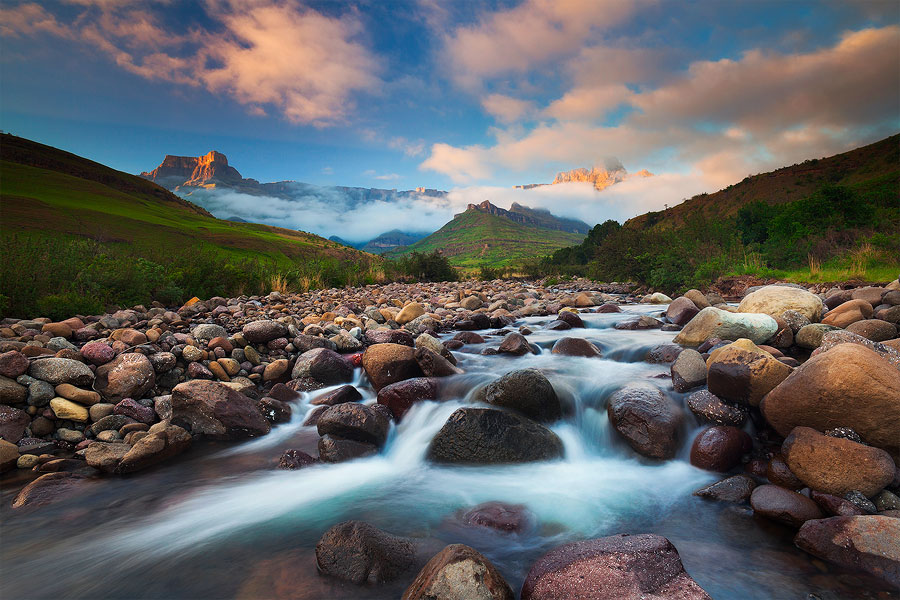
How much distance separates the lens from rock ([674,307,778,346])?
26.0 ft

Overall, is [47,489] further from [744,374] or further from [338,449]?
[744,374]

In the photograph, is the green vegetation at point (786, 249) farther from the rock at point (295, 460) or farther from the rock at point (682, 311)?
the rock at point (295, 460)

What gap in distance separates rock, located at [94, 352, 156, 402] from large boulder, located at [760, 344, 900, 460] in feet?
30.3

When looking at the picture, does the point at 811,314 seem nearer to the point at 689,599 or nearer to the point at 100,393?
the point at 689,599

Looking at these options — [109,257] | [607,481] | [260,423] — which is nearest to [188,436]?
[260,423]

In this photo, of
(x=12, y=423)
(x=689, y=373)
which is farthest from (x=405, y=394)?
(x=12, y=423)

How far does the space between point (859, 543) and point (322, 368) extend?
25.6ft

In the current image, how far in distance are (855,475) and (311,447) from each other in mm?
6437

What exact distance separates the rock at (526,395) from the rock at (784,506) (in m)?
2.74

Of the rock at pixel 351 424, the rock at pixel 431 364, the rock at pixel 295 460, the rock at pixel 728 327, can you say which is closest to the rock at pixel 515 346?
the rock at pixel 431 364

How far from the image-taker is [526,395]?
20.2ft

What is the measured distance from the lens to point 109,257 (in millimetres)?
13203

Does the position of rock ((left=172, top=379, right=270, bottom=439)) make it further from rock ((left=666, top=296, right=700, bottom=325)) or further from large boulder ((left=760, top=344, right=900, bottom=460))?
rock ((left=666, top=296, right=700, bottom=325))

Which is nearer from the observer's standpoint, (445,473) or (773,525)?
(773,525)
